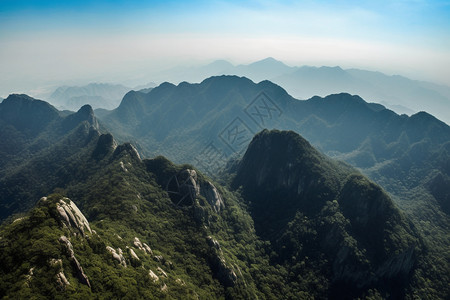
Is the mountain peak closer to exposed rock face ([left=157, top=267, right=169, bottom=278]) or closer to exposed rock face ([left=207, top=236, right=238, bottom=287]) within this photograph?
exposed rock face ([left=207, top=236, right=238, bottom=287])

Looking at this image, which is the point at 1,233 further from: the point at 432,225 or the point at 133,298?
the point at 432,225

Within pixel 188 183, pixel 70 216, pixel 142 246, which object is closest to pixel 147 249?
pixel 142 246

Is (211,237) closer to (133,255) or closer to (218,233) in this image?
(218,233)

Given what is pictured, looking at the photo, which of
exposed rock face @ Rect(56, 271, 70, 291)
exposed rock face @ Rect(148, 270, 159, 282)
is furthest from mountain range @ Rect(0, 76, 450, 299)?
exposed rock face @ Rect(148, 270, 159, 282)

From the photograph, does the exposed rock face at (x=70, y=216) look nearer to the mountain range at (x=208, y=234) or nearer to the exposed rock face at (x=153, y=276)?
the mountain range at (x=208, y=234)

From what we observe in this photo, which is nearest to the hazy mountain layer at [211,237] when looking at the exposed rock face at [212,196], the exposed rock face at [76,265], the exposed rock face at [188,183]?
the exposed rock face at [76,265]
